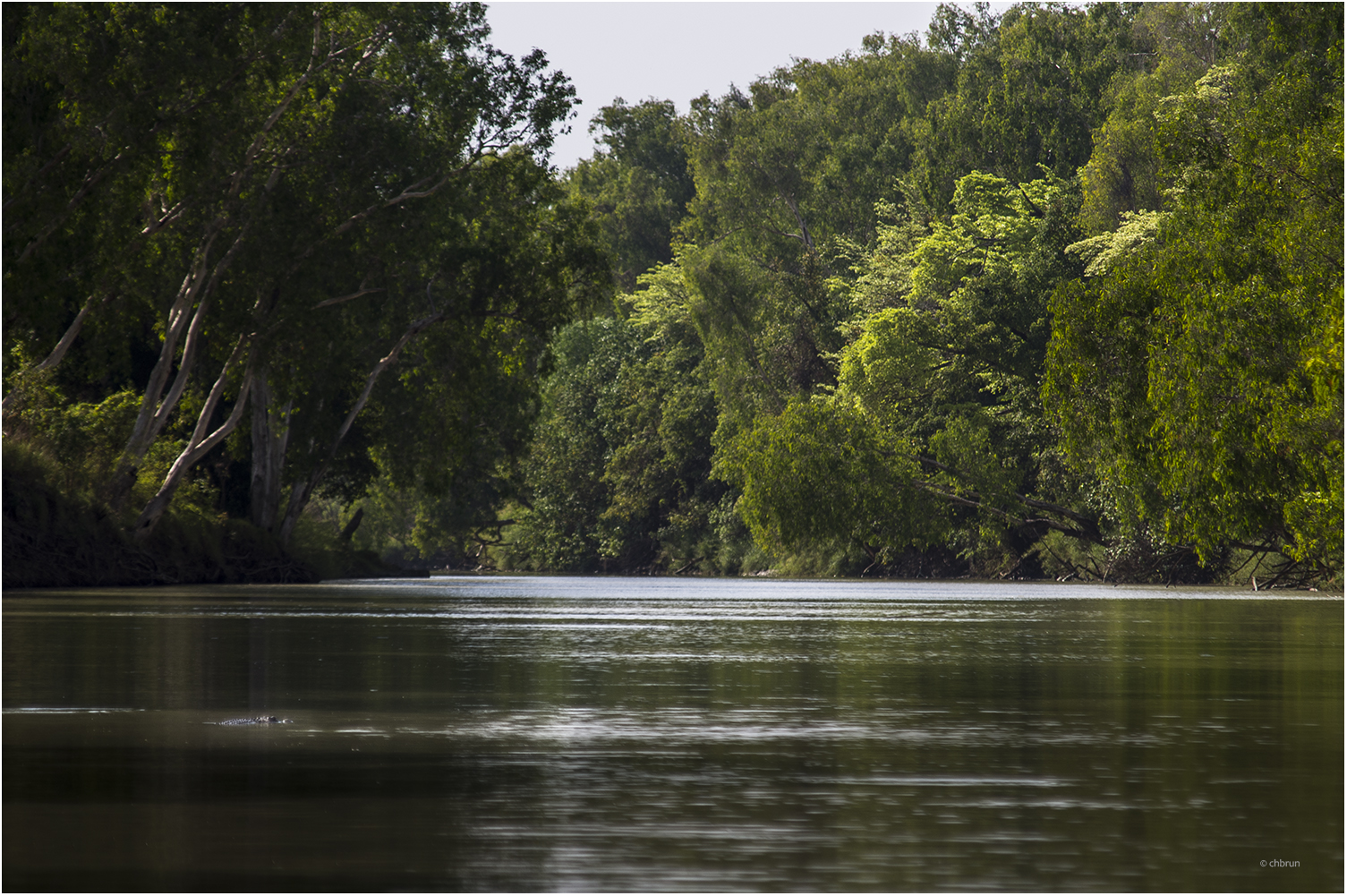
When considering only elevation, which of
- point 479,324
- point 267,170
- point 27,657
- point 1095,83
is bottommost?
point 27,657

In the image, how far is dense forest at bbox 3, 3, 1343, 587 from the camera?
31.7 metres

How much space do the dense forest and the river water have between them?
726 inches

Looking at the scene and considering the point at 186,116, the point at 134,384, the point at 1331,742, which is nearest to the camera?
the point at 1331,742

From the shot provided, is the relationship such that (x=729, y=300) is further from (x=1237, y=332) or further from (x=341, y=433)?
(x=1237, y=332)

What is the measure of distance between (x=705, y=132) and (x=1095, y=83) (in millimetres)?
18673

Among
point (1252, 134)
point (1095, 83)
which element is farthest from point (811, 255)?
point (1252, 134)

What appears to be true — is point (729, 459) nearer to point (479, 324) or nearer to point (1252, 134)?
A: point (479, 324)

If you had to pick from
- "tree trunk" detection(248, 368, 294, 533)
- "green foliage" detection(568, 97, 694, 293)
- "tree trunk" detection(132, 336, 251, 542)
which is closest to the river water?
"tree trunk" detection(132, 336, 251, 542)

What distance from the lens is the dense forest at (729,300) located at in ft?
104

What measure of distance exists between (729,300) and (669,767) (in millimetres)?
59206

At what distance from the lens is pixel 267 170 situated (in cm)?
3922

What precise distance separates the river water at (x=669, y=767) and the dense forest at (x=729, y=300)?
18443 mm

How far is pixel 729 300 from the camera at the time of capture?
215ft

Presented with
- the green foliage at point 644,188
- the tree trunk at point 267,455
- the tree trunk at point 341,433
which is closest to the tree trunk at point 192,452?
the tree trunk at point 267,455
